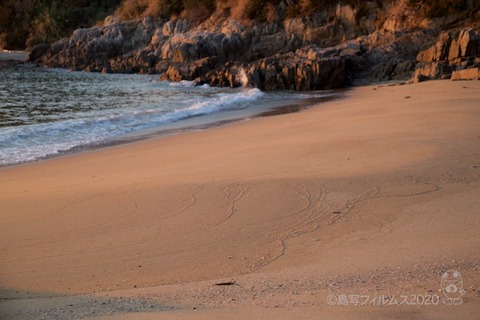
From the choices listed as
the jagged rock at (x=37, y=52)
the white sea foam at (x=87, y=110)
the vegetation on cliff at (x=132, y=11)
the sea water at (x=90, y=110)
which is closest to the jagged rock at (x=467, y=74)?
the sea water at (x=90, y=110)

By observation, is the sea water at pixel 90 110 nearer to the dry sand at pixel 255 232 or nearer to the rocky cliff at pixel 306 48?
the rocky cliff at pixel 306 48

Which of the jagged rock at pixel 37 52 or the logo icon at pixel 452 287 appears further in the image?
the jagged rock at pixel 37 52

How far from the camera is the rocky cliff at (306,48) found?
20062mm

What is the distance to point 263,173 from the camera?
5789 mm

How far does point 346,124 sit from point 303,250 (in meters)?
6.03

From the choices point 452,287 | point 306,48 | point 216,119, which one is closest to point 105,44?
point 306,48

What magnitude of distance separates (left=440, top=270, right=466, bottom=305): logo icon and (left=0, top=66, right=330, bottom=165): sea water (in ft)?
22.1

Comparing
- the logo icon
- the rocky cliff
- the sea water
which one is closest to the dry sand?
the logo icon

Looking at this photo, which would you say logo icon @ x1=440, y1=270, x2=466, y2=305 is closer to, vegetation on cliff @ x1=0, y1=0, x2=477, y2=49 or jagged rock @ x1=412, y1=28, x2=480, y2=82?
jagged rock @ x1=412, y1=28, x2=480, y2=82

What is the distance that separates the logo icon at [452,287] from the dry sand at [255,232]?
0.03 metres

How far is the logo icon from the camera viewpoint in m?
2.69

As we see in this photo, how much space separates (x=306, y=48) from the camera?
77.6ft

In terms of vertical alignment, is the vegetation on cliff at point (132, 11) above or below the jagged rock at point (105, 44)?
above

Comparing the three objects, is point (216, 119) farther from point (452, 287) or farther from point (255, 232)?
point (452, 287)
